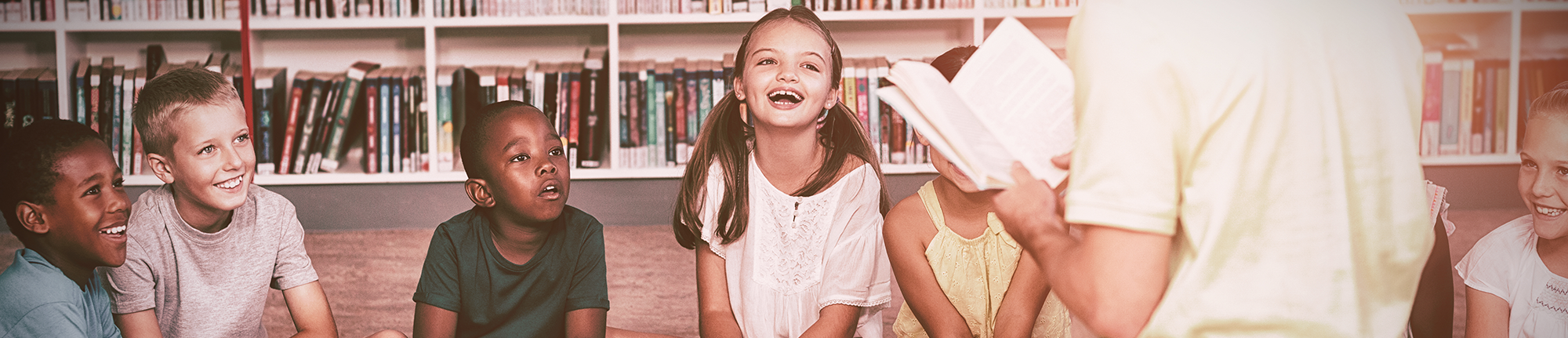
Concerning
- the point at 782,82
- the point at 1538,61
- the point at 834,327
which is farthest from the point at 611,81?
the point at 1538,61

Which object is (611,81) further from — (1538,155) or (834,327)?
(1538,155)

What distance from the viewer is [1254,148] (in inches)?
27.1

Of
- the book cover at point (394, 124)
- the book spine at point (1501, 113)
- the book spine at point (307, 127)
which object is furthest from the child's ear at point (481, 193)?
the book spine at point (1501, 113)

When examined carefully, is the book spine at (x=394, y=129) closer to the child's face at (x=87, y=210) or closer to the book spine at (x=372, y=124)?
the book spine at (x=372, y=124)

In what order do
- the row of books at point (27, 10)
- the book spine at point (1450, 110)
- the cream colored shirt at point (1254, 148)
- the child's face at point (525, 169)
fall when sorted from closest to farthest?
the cream colored shirt at point (1254, 148)
the child's face at point (525, 169)
the row of books at point (27, 10)
the book spine at point (1450, 110)

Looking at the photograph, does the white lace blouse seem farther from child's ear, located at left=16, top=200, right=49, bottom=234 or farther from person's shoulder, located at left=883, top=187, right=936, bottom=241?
child's ear, located at left=16, top=200, right=49, bottom=234

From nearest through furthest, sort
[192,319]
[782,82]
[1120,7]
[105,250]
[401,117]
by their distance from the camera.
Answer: [1120,7]
[105,250]
[192,319]
[782,82]
[401,117]

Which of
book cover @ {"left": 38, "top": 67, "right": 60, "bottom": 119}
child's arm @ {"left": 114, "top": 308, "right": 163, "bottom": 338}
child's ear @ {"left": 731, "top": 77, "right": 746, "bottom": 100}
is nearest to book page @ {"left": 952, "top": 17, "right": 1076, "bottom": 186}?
child's ear @ {"left": 731, "top": 77, "right": 746, "bottom": 100}

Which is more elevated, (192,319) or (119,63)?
(119,63)

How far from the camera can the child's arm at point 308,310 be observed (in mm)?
1455

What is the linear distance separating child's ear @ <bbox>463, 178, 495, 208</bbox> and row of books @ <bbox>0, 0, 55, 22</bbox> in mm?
1793

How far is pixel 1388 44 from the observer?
713 mm

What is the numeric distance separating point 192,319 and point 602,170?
126 centimetres

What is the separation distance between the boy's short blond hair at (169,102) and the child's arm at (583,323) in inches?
24.8
